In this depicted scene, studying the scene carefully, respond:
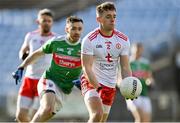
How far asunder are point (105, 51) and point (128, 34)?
52.1 ft

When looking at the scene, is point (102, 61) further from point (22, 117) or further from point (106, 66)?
point (22, 117)

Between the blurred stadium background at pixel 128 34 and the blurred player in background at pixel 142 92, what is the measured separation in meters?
4.26

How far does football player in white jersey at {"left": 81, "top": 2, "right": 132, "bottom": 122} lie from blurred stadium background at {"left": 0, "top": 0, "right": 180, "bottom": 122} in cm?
833

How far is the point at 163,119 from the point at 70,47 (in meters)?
8.70

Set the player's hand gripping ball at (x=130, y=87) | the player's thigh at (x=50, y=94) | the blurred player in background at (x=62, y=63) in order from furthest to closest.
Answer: the blurred player in background at (x=62, y=63) → the player's thigh at (x=50, y=94) → the player's hand gripping ball at (x=130, y=87)

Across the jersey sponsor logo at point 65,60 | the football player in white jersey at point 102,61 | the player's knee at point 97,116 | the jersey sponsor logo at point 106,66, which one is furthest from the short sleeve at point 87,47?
the jersey sponsor logo at point 65,60

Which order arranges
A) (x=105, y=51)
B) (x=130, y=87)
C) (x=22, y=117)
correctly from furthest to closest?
(x=22, y=117)
(x=105, y=51)
(x=130, y=87)

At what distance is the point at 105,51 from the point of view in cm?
731

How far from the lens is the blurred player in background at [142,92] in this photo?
11477 millimetres

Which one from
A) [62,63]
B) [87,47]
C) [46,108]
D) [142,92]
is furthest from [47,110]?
[142,92]

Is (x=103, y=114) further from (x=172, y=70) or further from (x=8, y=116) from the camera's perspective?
(x=172, y=70)

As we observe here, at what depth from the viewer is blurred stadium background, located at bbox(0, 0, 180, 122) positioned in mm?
16297

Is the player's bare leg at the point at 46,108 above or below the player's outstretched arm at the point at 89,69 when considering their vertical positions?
below

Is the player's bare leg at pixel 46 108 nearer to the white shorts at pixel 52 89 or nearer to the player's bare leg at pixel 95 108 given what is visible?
the white shorts at pixel 52 89
